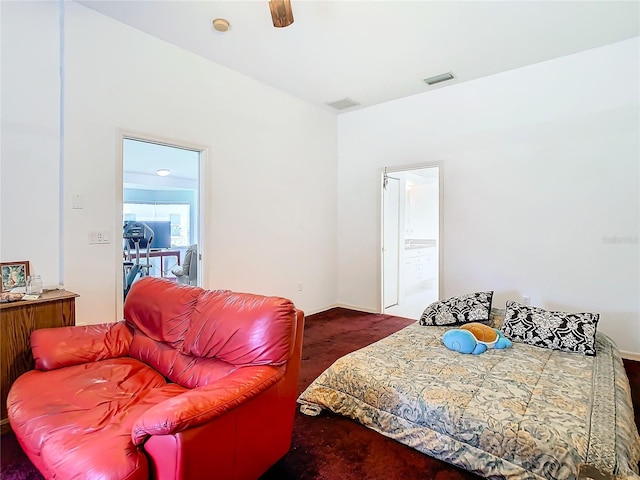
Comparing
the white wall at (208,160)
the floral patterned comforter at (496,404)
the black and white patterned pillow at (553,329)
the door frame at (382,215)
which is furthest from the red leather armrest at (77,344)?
the door frame at (382,215)

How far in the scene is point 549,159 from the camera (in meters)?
3.74

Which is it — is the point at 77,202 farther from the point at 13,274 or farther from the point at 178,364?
the point at 178,364

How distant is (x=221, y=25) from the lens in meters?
3.02

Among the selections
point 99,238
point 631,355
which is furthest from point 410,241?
point 99,238

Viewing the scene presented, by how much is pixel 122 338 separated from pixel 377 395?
5.59 ft

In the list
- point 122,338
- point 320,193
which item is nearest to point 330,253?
point 320,193

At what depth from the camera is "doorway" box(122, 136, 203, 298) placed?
536cm

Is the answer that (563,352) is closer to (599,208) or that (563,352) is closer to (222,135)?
(599,208)

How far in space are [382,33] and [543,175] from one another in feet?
7.62

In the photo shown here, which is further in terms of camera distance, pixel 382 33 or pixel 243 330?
pixel 382 33

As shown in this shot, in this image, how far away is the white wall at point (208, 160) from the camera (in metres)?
2.79

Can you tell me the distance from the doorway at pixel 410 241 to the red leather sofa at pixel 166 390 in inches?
131

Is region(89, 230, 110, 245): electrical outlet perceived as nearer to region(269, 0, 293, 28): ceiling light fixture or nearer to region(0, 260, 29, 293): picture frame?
region(0, 260, 29, 293): picture frame

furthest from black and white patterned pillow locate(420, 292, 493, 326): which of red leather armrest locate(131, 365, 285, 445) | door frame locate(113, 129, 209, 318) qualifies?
door frame locate(113, 129, 209, 318)
